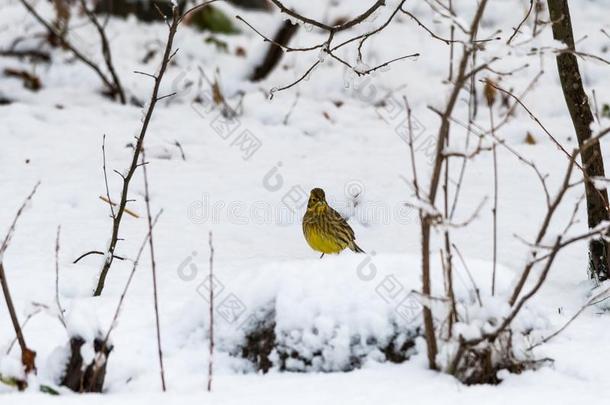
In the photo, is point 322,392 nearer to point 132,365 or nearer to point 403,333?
point 403,333

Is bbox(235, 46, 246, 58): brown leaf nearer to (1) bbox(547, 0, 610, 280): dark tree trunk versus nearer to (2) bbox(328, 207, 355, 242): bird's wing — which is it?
(2) bbox(328, 207, 355, 242): bird's wing

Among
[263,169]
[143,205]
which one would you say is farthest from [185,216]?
[263,169]

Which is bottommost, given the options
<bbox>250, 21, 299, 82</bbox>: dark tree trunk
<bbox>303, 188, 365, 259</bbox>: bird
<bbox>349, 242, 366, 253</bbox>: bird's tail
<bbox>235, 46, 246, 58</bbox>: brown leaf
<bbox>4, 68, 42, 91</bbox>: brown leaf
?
<bbox>349, 242, 366, 253</bbox>: bird's tail

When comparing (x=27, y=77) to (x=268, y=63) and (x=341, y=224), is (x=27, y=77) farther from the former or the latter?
(x=341, y=224)

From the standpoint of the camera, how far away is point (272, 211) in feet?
17.7

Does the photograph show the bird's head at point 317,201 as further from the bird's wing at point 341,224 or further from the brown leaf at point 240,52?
the brown leaf at point 240,52

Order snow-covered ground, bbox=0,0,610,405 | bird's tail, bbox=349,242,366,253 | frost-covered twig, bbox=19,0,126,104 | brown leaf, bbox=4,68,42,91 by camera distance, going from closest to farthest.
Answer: snow-covered ground, bbox=0,0,610,405
bird's tail, bbox=349,242,366,253
frost-covered twig, bbox=19,0,126,104
brown leaf, bbox=4,68,42,91

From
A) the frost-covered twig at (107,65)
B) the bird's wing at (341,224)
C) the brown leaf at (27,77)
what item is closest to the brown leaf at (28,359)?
the bird's wing at (341,224)

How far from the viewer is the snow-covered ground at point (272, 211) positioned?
9.27 ft

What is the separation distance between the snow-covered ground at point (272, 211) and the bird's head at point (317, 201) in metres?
0.31

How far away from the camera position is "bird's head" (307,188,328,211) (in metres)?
4.99

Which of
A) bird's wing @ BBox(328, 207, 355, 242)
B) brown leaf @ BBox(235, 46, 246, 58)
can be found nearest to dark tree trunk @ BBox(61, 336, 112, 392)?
bird's wing @ BBox(328, 207, 355, 242)

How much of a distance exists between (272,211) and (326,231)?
654 millimetres

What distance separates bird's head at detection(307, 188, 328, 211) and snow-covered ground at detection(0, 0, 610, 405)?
306 mm
